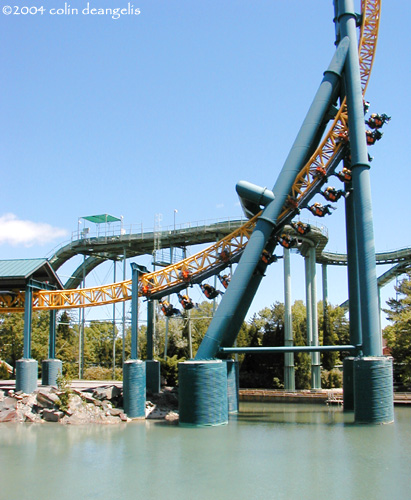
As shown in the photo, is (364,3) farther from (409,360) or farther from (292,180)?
(409,360)

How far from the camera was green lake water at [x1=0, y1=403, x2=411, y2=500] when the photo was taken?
1347 cm

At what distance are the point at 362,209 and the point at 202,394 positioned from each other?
1007cm

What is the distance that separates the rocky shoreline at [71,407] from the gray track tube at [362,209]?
10053 millimetres

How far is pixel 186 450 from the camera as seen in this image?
18266 mm

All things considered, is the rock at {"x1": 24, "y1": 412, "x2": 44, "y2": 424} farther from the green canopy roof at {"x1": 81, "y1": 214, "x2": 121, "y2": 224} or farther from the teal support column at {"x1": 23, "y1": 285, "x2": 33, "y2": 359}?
the green canopy roof at {"x1": 81, "y1": 214, "x2": 121, "y2": 224}

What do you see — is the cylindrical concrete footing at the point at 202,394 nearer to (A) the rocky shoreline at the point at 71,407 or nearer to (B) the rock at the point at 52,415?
(A) the rocky shoreline at the point at 71,407

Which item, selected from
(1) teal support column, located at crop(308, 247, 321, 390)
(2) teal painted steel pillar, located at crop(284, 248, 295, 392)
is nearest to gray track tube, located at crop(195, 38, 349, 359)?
(2) teal painted steel pillar, located at crop(284, 248, 295, 392)

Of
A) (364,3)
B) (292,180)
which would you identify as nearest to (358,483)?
(292,180)

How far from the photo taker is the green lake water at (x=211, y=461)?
13469 mm

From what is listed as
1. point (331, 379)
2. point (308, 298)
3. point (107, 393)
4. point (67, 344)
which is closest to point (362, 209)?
point (107, 393)

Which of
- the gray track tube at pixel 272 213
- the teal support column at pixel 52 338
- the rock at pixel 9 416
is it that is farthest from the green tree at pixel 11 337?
the gray track tube at pixel 272 213

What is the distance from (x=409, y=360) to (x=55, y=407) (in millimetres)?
20484

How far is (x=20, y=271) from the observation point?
3069 centimetres

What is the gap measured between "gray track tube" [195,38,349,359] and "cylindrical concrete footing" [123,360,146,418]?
13.1 ft
